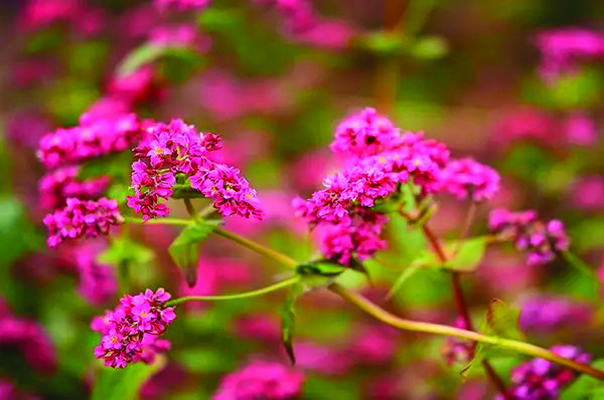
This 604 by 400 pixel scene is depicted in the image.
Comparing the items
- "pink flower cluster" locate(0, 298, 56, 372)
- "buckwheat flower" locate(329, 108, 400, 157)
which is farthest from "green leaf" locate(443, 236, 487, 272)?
"pink flower cluster" locate(0, 298, 56, 372)

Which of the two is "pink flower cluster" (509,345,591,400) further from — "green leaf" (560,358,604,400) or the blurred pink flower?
the blurred pink flower

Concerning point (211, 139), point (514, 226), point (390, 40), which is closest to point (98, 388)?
point (211, 139)

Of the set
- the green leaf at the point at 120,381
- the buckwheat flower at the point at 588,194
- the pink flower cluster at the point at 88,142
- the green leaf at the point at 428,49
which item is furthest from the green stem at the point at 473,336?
the buckwheat flower at the point at 588,194

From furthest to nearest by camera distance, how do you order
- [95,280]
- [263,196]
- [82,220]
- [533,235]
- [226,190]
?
[263,196]
[95,280]
[533,235]
[82,220]
[226,190]

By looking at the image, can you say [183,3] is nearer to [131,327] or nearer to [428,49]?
[428,49]

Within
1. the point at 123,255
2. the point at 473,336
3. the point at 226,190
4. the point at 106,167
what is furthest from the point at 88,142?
the point at 473,336

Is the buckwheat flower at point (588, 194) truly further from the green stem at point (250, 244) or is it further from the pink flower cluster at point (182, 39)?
the green stem at point (250, 244)
